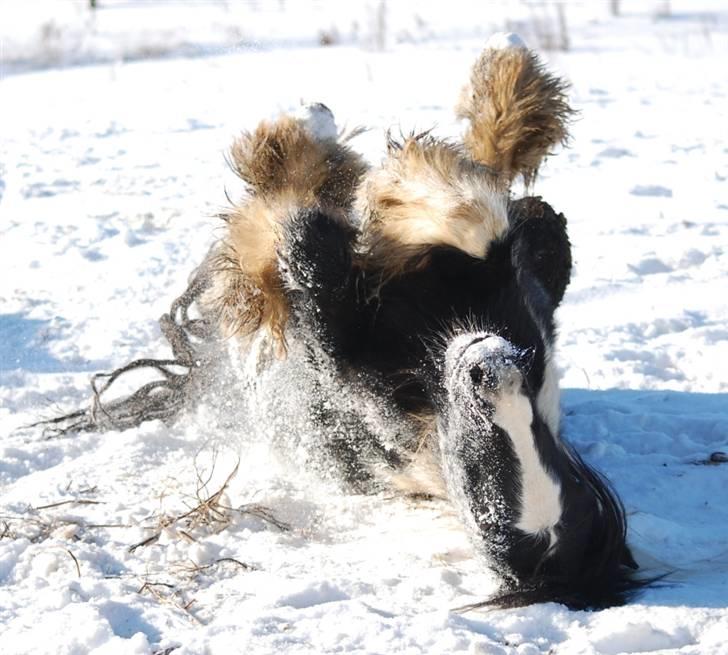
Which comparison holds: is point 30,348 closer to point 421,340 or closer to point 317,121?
point 317,121

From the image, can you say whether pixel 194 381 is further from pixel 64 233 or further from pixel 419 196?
pixel 64 233

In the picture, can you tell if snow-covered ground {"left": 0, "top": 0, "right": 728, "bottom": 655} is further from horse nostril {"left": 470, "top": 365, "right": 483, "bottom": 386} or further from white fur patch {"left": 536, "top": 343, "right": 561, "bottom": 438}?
horse nostril {"left": 470, "top": 365, "right": 483, "bottom": 386}

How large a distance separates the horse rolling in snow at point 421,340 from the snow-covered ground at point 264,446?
0.58 ft

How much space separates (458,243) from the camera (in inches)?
112

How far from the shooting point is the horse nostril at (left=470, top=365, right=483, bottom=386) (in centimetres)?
249

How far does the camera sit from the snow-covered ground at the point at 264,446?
262cm

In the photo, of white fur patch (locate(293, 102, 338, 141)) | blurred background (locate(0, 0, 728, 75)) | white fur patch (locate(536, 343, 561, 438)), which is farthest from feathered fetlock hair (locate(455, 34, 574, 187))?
blurred background (locate(0, 0, 728, 75))

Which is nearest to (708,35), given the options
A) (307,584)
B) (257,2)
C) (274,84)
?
(274,84)

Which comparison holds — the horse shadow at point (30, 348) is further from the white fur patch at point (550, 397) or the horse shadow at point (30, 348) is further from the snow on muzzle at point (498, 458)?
the snow on muzzle at point (498, 458)

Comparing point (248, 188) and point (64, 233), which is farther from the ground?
point (248, 188)

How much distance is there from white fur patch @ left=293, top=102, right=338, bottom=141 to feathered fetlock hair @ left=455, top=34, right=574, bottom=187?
568mm

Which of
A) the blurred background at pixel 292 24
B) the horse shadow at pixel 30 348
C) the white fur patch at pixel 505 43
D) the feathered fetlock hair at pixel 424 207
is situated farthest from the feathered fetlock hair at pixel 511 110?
the blurred background at pixel 292 24

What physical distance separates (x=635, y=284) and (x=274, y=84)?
22.8 ft

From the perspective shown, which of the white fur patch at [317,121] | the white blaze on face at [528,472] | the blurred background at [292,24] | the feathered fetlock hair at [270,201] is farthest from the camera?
the blurred background at [292,24]
